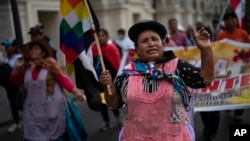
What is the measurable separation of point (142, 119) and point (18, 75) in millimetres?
2463

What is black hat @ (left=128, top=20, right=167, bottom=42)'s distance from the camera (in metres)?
2.85

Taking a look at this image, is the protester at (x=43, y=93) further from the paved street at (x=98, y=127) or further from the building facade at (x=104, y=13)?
the building facade at (x=104, y=13)

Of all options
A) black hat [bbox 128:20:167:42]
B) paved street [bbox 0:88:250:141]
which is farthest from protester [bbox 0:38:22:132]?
black hat [bbox 128:20:167:42]

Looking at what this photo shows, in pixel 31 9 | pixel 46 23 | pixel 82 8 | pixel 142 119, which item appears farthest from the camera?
pixel 46 23

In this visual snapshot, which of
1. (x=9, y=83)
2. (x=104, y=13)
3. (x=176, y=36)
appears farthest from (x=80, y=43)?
(x=104, y=13)

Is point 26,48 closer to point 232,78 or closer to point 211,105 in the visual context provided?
point 211,105

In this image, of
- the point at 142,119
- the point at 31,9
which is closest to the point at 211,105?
the point at 142,119

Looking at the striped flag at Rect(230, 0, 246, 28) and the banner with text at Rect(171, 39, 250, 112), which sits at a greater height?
the striped flag at Rect(230, 0, 246, 28)

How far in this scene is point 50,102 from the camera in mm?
4617

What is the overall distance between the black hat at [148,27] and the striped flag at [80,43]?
2.39 feet

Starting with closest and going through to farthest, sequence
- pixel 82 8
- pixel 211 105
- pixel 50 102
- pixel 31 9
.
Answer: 1. pixel 82 8
2. pixel 50 102
3. pixel 211 105
4. pixel 31 9

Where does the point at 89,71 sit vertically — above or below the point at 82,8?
below

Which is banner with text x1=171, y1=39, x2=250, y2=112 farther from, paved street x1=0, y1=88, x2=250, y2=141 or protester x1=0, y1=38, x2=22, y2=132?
protester x1=0, y1=38, x2=22, y2=132

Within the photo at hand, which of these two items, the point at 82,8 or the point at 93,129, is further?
the point at 93,129
